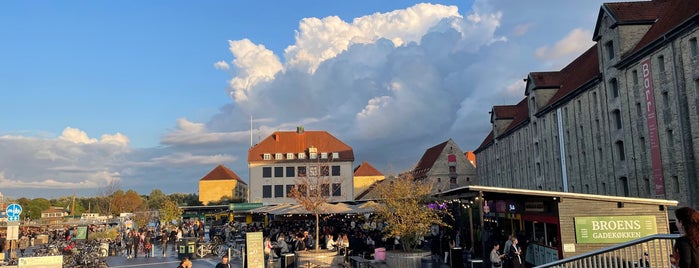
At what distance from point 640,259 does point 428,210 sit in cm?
1106

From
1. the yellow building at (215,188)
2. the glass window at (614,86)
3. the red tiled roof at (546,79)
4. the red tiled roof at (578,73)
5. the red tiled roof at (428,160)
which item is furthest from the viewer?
the yellow building at (215,188)

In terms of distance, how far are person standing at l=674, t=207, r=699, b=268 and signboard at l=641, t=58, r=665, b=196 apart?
2610 cm

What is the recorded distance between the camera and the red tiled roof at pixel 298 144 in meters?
73.4

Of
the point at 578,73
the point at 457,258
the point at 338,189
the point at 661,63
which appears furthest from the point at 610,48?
the point at 338,189

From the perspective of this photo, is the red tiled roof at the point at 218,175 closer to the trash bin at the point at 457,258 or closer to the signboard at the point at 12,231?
the signboard at the point at 12,231

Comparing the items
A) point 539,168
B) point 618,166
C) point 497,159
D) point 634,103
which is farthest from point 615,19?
point 497,159

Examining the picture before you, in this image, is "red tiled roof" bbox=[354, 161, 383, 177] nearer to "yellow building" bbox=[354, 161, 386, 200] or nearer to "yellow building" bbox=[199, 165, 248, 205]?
"yellow building" bbox=[354, 161, 386, 200]

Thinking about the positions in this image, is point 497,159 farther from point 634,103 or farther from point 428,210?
point 428,210

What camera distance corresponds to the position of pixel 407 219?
736 inches

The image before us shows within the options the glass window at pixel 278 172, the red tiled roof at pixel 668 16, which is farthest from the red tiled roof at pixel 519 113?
the glass window at pixel 278 172

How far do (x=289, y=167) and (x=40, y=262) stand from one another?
57.2 meters

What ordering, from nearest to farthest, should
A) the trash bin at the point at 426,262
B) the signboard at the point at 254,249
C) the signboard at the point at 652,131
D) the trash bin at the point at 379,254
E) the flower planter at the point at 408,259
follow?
the signboard at the point at 254,249
the trash bin at the point at 426,262
the flower planter at the point at 408,259
the trash bin at the point at 379,254
the signboard at the point at 652,131

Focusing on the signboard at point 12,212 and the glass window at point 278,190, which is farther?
the glass window at point 278,190

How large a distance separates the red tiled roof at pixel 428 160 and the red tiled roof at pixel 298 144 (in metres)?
12.9
